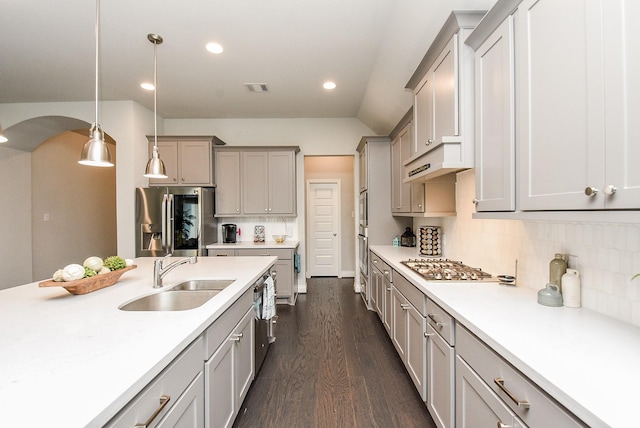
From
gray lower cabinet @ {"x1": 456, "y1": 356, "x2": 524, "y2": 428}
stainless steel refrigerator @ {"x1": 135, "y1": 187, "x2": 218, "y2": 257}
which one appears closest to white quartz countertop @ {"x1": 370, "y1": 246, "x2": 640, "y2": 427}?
gray lower cabinet @ {"x1": 456, "y1": 356, "x2": 524, "y2": 428}

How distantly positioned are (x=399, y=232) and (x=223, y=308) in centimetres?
305

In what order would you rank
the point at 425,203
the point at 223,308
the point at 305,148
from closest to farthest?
the point at 223,308 → the point at 425,203 → the point at 305,148

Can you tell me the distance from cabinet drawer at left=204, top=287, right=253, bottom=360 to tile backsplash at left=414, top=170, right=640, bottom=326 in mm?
1622

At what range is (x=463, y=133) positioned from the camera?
1.71 meters

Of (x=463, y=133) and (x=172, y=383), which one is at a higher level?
(x=463, y=133)

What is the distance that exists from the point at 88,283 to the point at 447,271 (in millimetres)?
2219

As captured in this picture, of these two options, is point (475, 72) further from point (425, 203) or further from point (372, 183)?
point (372, 183)

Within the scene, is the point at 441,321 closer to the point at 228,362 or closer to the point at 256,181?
the point at 228,362

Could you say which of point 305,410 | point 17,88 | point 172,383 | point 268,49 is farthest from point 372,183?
point 17,88

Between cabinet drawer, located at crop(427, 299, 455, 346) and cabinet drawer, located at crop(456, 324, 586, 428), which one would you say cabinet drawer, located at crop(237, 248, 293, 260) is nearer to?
cabinet drawer, located at crop(427, 299, 455, 346)

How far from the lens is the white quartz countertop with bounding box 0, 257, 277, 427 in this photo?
2.22ft

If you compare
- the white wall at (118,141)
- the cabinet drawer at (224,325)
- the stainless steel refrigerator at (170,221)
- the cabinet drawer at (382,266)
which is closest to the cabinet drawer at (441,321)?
the cabinet drawer at (382,266)

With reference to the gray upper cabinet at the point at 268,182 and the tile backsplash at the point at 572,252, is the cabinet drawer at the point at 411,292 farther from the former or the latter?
the gray upper cabinet at the point at 268,182

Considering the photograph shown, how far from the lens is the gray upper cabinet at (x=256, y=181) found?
4551mm
